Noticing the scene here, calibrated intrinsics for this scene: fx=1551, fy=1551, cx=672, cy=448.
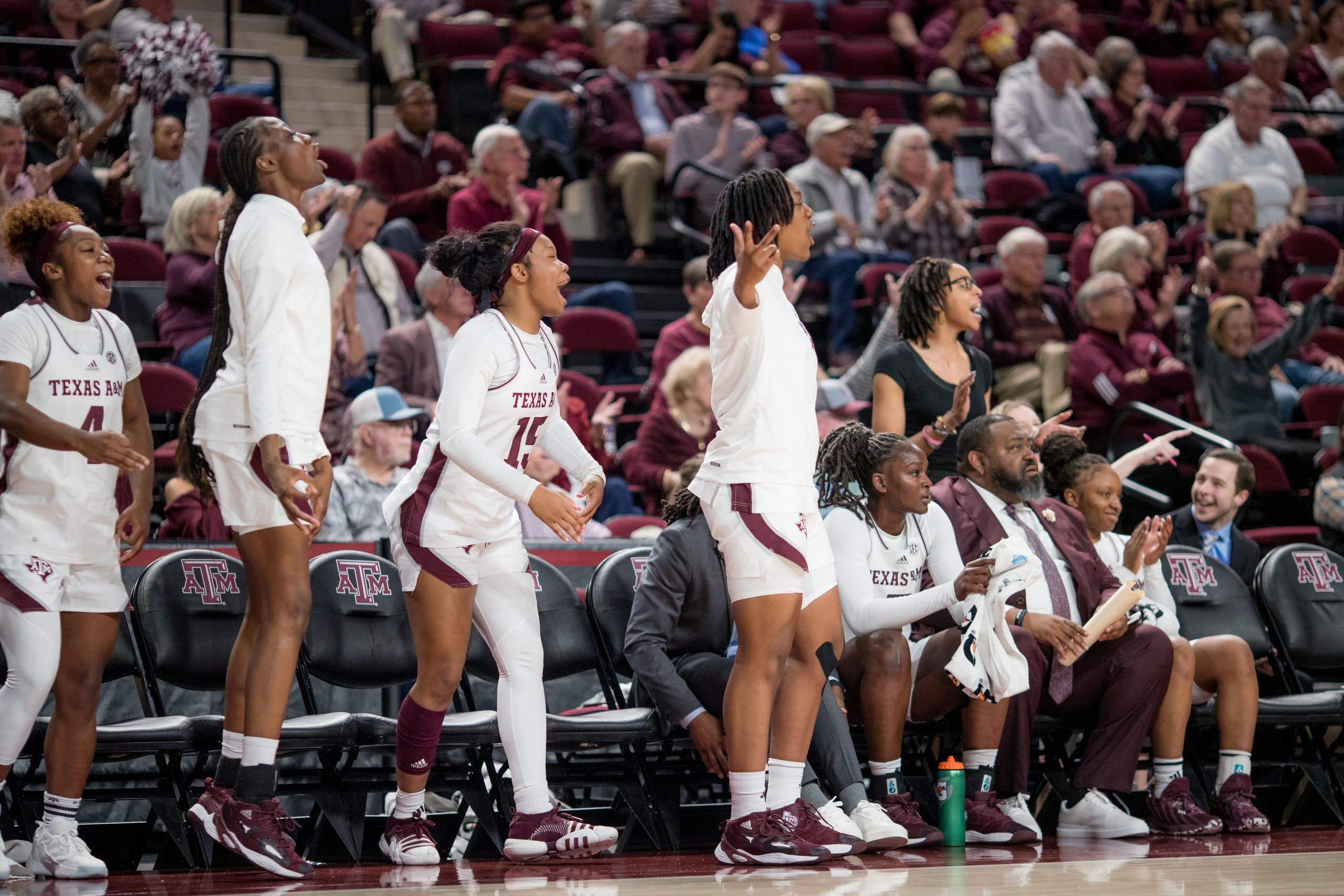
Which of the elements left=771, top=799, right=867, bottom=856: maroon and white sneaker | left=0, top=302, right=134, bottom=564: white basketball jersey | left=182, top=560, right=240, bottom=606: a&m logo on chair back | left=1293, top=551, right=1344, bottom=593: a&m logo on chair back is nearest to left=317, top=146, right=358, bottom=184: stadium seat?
left=182, top=560, right=240, bottom=606: a&m logo on chair back

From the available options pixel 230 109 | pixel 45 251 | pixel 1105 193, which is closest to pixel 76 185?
pixel 230 109

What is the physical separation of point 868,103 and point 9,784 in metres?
8.28

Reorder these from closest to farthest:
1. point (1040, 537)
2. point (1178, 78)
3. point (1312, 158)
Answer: point (1040, 537)
point (1312, 158)
point (1178, 78)

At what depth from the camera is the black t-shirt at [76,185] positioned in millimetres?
7371

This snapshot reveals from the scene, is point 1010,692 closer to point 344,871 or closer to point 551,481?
point 344,871

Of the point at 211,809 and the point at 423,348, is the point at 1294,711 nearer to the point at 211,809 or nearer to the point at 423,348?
the point at 211,809

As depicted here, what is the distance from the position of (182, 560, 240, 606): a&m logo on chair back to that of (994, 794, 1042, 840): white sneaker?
2.32 m

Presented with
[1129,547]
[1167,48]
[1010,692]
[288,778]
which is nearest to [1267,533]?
[1129,547]

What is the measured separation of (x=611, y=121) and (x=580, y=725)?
5865 mm

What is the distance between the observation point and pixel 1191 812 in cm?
465

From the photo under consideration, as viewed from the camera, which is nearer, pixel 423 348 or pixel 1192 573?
pixel 1192 573

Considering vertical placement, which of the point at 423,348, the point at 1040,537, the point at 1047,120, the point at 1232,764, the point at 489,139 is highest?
the point at 1047,120

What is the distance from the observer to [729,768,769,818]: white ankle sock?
3844mm

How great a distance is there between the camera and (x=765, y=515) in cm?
381
